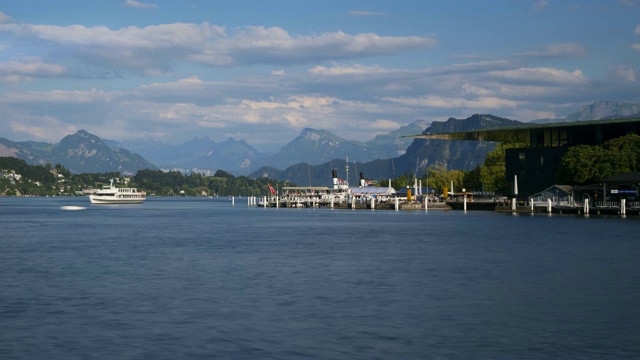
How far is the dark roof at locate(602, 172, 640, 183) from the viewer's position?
134m

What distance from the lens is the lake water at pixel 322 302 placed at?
2866 cm

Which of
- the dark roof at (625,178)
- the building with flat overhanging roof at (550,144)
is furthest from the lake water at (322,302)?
the building with flat overhanging roof at (550,144)

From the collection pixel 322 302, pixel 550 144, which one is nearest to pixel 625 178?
pixel 550 144

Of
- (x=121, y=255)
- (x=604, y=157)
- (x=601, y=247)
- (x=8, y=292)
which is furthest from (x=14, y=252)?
(x=604, y=157)

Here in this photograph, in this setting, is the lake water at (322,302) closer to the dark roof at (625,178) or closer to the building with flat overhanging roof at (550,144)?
the dark roof at (625,178)

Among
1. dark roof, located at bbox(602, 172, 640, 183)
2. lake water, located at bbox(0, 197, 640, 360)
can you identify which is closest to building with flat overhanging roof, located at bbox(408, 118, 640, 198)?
dark roof, located at bbox(602, 172, 640, 183)

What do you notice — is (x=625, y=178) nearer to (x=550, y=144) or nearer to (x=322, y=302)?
(x=550, y=144)

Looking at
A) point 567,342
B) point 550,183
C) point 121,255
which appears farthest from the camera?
point 550,183

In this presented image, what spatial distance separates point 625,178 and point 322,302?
108338mm

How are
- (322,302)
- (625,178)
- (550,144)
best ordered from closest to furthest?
(322,302), (625,178), (550,144)

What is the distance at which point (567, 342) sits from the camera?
29234 millimetres

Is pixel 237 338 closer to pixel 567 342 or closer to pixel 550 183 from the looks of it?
pixel 567 342

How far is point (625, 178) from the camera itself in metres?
135

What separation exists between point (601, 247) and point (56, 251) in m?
44.3
